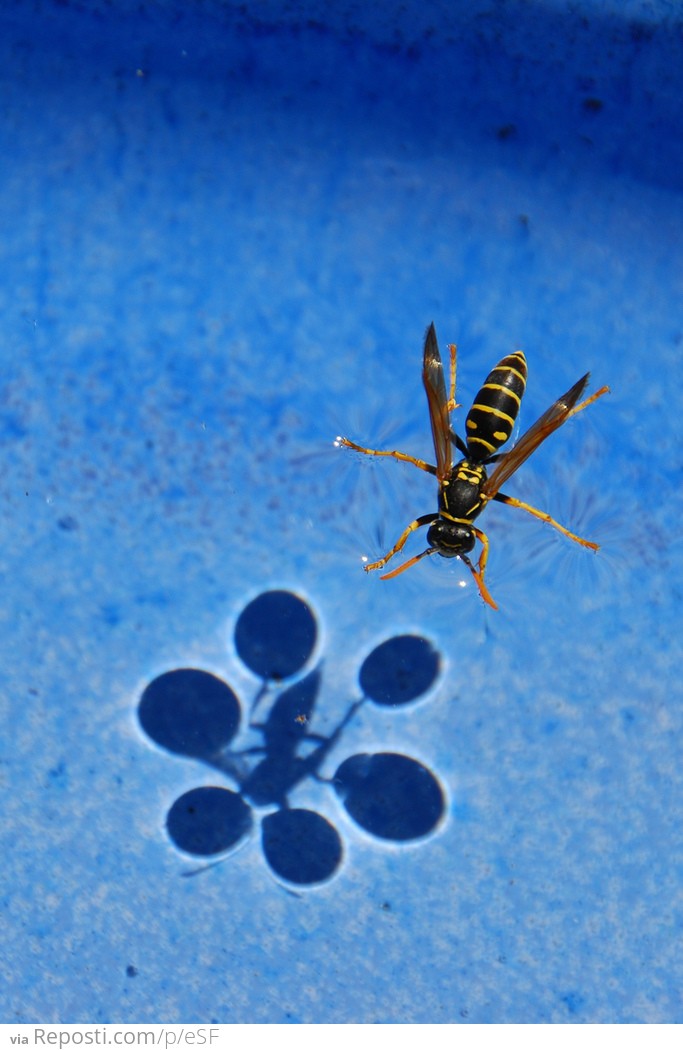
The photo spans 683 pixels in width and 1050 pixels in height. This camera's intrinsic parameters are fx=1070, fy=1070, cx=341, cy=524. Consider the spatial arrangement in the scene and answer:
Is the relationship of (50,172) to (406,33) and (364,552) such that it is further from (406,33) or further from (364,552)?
(364,552)

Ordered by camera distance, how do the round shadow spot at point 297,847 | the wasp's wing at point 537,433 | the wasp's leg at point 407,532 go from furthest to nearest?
the round shadow spot at point 297,847
the wasp's leg at point 407,532
the wasp's wing at point 537,433

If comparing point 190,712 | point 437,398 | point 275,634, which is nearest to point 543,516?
point 437,398

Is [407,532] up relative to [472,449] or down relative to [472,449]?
down

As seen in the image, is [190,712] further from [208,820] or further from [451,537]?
[451,537]

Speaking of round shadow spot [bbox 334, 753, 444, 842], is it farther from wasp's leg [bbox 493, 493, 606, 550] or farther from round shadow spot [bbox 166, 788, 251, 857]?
wasp's leg [bbox 493, 493, 606, 550]

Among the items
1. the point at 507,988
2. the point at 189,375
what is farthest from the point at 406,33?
the point at 507,988

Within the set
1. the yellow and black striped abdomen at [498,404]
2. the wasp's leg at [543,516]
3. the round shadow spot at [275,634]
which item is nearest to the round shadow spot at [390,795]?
the round shadow spot at [275,634]

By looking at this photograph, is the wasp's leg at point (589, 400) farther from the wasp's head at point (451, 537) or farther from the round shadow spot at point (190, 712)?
the round shadow spot at point (190, 712)
